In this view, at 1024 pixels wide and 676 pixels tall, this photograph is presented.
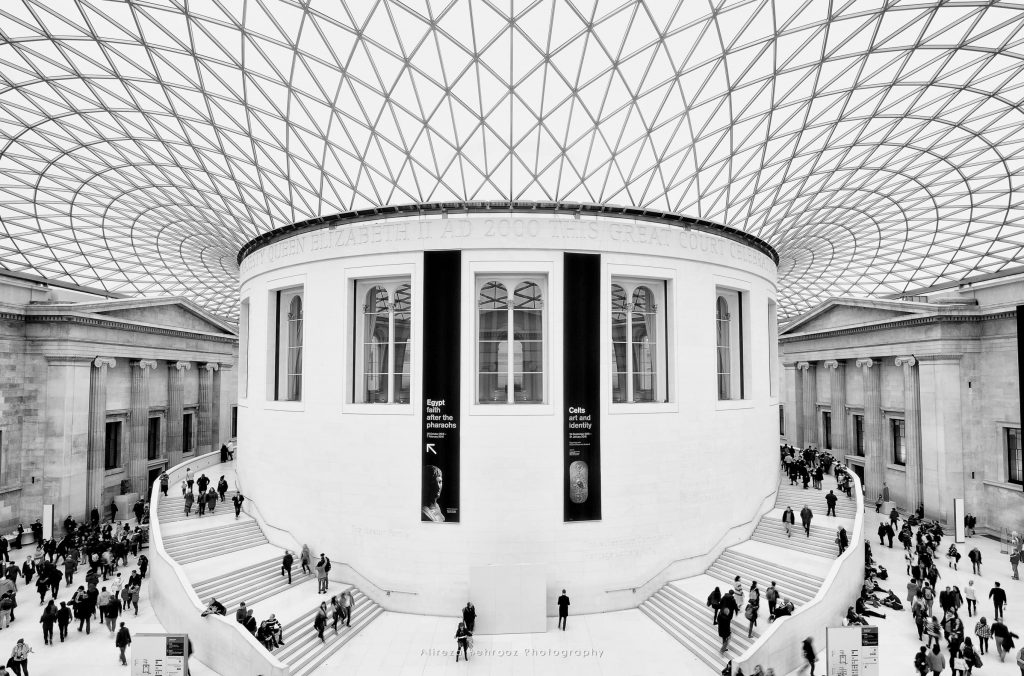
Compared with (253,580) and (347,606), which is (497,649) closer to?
(347,606)

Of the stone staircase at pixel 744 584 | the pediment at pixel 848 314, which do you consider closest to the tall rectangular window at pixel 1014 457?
the pediment at pixel 848 314

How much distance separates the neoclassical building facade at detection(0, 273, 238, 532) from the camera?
31.8m

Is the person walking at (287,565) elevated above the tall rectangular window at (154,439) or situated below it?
below

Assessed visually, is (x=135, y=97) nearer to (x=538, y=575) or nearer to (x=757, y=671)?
(x=538, y=575)

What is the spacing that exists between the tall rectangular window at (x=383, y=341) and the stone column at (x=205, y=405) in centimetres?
3045

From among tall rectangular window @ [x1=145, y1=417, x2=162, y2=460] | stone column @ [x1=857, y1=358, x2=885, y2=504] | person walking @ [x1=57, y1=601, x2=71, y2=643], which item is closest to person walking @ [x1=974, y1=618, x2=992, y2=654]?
stone column @ [x1=857, y1=358, x2=885, y2=504]

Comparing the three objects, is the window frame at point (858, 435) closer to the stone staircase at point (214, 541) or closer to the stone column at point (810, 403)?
the stone column at point (810, 403)

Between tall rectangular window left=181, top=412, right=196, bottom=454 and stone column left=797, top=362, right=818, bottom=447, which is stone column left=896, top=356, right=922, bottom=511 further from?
tall rectangular window left=181, top=412, right=196, bottom=454

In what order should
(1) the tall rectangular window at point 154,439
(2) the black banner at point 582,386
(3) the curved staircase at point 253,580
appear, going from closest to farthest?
(3) the curved staircase at point 253,580 < (2) the black banner at point 582,386 < (1) the tall rectangular window at point 154,439

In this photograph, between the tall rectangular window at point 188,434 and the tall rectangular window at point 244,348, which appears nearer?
the tall rectangular window at point 244,348

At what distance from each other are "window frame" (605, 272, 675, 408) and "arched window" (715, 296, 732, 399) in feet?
13.5

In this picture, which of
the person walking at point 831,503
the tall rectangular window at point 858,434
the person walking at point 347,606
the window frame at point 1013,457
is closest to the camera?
the person walking at point 347,606

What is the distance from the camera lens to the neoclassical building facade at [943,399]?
105 ft

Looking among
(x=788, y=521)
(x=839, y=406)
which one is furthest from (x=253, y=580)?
(x=839, y=406)
